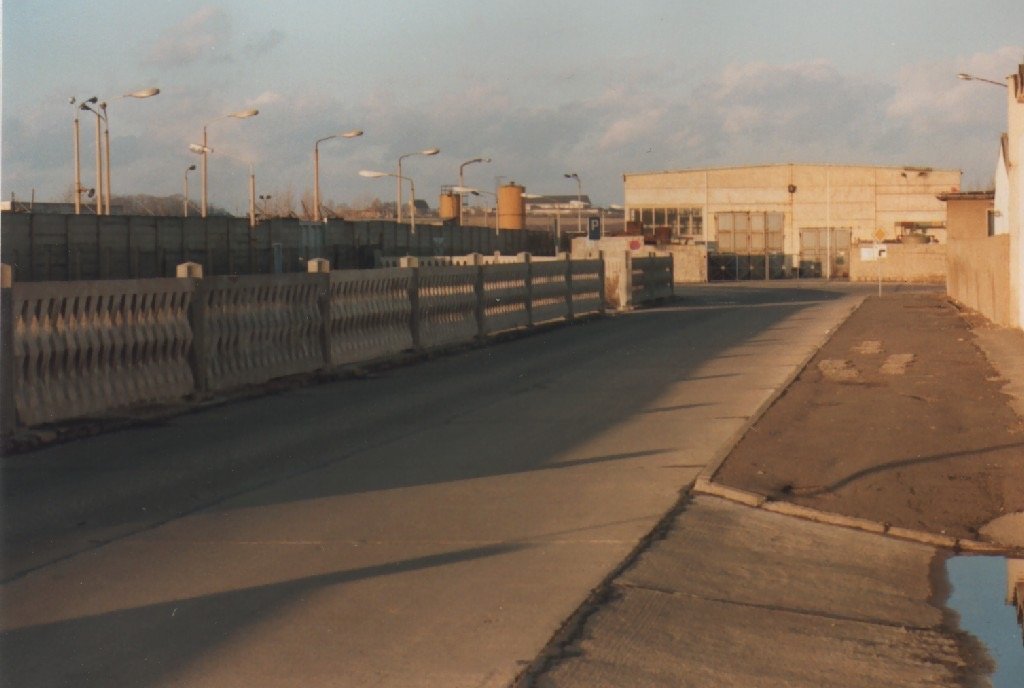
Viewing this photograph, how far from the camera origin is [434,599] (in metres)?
6.82

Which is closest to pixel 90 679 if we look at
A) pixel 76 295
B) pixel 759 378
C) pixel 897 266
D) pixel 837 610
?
pixel 837 610

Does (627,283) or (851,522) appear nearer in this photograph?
(851,522)

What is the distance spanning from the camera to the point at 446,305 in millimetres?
23953

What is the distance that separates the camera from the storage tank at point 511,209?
86.5 m

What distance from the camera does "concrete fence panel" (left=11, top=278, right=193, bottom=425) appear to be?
41.0ft

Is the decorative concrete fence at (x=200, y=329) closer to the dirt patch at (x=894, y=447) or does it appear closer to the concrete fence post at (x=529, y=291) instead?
the concrete fence post at (x=529, y=291)

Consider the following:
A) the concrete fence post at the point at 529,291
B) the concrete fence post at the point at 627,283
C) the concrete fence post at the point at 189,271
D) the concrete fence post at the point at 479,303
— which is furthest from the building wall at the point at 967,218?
the concrete fence post at the point at 189,271

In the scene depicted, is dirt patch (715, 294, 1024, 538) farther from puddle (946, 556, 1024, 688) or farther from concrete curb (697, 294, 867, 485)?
puddle (946, 556, 1024, 688)

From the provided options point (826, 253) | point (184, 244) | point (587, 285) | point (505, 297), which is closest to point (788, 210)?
point (826, 253)

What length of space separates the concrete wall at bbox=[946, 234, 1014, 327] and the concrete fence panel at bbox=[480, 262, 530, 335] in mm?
10283

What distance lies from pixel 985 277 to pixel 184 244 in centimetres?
2913

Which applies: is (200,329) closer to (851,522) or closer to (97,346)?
(97,346)

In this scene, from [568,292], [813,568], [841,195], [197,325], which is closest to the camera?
[813,568]

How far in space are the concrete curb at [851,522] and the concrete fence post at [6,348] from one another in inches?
254
